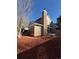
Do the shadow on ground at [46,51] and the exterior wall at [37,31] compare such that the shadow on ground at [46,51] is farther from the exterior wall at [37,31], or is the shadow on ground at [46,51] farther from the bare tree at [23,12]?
the bare tree at [23,12]

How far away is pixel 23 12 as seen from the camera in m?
1.62

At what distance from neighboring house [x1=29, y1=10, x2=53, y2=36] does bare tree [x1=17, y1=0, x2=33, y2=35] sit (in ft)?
0.29

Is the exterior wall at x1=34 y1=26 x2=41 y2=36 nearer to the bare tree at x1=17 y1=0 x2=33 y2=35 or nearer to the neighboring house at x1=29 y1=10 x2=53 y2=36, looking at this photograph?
the neighboring house at x1=29 y1=10 x2=53 y2=36

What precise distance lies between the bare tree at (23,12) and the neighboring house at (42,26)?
89mm

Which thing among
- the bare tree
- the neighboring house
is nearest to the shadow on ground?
the neighboring house

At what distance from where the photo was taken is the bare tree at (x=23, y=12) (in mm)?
1607

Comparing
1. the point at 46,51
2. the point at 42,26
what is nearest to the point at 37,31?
the point at 42,26

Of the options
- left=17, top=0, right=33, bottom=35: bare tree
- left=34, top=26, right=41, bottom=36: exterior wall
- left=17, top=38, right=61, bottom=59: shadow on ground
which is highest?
left=17, top=0, right=33, bottom=35: bare tree

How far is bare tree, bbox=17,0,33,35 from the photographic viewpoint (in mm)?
1607
